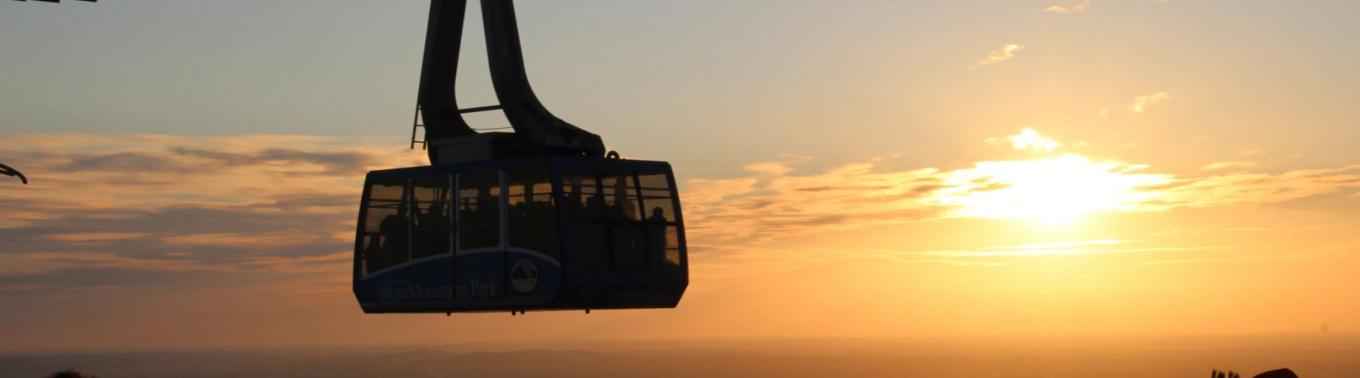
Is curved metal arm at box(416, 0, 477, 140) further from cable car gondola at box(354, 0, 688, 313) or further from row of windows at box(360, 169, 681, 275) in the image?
row of windows at box(360, 169, 681, 275)

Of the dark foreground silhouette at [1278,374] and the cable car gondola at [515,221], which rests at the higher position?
the cable car gondola at [515,221]

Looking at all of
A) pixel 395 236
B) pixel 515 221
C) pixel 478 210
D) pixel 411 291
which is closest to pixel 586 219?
pixel 515 221

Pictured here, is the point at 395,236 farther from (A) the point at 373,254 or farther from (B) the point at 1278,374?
(B) the point at 1278,374

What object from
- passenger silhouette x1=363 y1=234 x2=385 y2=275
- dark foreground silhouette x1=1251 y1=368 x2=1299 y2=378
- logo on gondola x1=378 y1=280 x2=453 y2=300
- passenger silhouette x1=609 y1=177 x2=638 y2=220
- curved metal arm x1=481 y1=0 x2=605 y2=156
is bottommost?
dark foreground silhouette x1=1251 y1=368 x2=1299 y2=378

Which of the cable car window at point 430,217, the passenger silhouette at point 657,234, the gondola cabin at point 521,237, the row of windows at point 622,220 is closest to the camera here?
the gondola cabin at point 521,237

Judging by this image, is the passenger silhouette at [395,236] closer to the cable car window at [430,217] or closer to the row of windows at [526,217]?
the row of windows at [526,217]

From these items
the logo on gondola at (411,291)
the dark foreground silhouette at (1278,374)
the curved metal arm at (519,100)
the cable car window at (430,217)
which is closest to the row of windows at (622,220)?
the curved metal arm at (519,100)

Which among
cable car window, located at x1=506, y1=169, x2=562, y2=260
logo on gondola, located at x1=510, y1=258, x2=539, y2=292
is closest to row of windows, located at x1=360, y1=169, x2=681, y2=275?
cable car window, located at x1=506, y1=169, x2=562, y2=260
